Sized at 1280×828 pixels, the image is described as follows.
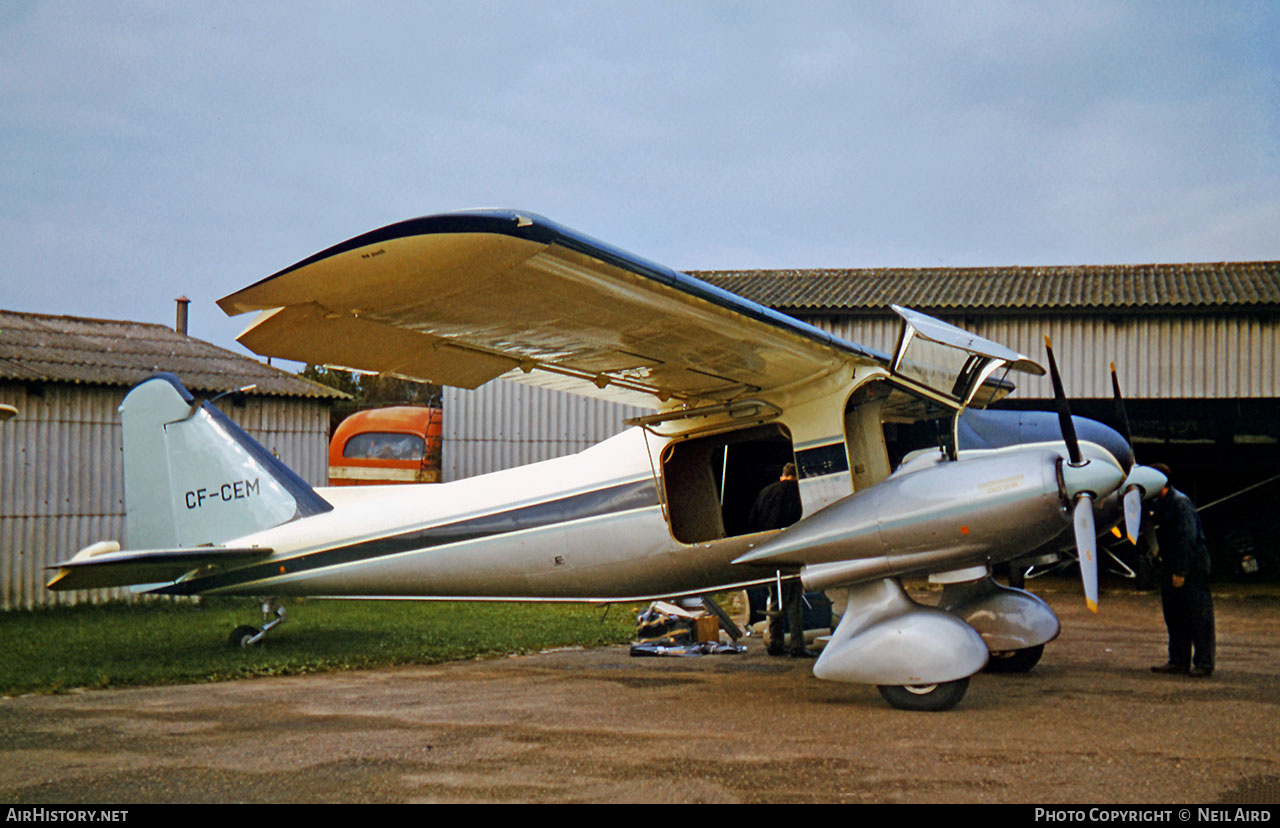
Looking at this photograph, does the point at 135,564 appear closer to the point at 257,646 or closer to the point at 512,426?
the point at 257,646

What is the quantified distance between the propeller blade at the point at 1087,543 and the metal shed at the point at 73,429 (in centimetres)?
1374

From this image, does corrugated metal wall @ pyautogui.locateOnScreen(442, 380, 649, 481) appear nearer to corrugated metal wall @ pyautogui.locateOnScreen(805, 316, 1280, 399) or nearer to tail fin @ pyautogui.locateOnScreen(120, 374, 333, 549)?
corrugated metal wall @ pyautogui.locateOnScreen(805, 316, 1280, 399)

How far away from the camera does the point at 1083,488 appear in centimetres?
702

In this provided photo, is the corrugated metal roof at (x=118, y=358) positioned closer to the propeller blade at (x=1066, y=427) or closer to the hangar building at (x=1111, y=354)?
the hangar building at (x=1111, y=354)

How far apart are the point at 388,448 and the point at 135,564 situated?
15117 mm

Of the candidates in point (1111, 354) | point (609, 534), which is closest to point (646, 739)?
point (609, 534)

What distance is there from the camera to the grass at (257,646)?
9453 millimetres

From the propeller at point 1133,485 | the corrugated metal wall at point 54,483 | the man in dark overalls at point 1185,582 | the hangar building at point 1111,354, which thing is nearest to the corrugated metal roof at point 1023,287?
the hangar building at point 1111,354

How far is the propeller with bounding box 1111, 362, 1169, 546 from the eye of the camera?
779cm

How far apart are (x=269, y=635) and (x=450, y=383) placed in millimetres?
5866

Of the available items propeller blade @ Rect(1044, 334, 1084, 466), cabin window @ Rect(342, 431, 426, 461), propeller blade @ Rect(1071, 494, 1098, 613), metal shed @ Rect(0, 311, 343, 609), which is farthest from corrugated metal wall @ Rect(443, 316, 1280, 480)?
propeller blade @ Rect(1071, 494, 1098, 613)

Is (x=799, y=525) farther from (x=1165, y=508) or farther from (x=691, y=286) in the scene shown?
(x=1165, y=508)

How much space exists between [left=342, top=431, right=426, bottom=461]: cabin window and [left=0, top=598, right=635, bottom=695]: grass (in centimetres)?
749

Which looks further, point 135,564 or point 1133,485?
point 135,564
